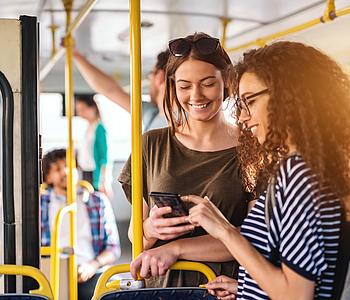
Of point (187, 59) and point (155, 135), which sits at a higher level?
point (187, 59)

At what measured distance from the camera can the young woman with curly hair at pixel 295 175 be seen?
3.12 feet

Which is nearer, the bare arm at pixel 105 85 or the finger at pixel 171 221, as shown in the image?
the finger at pixel 171 221

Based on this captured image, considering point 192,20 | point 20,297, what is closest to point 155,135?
point 20,297

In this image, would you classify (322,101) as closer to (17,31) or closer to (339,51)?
(17,31)

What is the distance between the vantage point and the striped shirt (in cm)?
94

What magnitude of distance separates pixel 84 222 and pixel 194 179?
2.42 meters

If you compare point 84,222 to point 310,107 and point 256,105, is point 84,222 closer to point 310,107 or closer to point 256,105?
point 256,105

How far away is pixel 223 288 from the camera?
52.4 inches

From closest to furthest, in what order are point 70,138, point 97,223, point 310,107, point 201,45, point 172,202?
point 310,107 < point 172,202 < point 201,45 < point 70,138 < point 97,223

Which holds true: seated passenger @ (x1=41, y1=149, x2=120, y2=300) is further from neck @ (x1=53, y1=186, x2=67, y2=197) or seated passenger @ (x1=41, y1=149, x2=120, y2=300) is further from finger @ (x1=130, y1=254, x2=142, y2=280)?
finger @ (x1=130, y1=254, x2=142, y2=280)

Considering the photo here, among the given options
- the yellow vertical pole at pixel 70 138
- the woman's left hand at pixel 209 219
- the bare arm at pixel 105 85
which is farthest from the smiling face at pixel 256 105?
the bare arm at pixel 105 85

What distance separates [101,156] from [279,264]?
15.7 feet

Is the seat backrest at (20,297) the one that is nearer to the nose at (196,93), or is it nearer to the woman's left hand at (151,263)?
the woman's left hand at (151,263)

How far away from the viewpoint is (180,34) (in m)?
4.61
